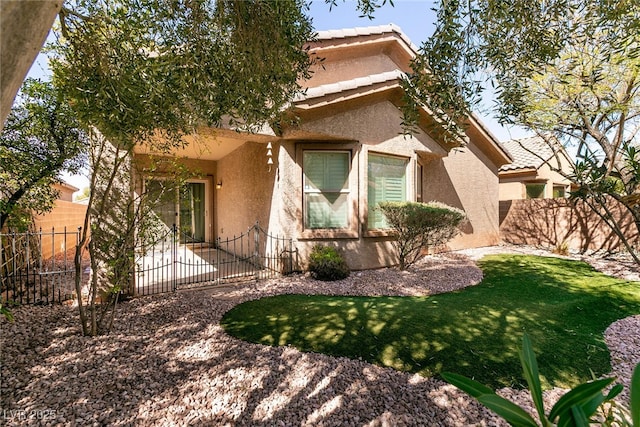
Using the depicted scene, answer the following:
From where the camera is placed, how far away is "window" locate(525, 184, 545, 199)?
20422 millimetres

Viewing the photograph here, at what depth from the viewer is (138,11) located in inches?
156

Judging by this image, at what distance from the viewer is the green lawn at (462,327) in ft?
12.8

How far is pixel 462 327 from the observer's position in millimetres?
4910

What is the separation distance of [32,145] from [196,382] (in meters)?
7.44

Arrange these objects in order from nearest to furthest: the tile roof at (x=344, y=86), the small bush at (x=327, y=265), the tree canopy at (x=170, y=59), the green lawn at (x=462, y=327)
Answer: the tree canopy at (x=170, y=59), the green lawn at (x=462, y=327), the tile roof at (x=344, y=86), the small bush at (x=327, y=265)

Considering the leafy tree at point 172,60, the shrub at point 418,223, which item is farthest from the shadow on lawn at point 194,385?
the shrub at point 418,223

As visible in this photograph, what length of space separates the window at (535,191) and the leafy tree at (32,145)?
82.1ft

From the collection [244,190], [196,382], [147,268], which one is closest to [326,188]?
[244,190]

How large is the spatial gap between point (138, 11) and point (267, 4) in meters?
1.97

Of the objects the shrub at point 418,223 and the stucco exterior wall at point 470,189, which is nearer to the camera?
the shrub at point 418,223

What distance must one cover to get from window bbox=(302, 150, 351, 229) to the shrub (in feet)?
4.16

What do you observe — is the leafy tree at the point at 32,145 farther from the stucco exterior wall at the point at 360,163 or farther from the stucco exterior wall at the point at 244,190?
the stucco exterior wall at the point at 360,163

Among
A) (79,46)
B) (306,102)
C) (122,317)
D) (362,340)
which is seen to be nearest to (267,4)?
(79,46)

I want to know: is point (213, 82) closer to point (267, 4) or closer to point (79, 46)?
point (267, 4)
